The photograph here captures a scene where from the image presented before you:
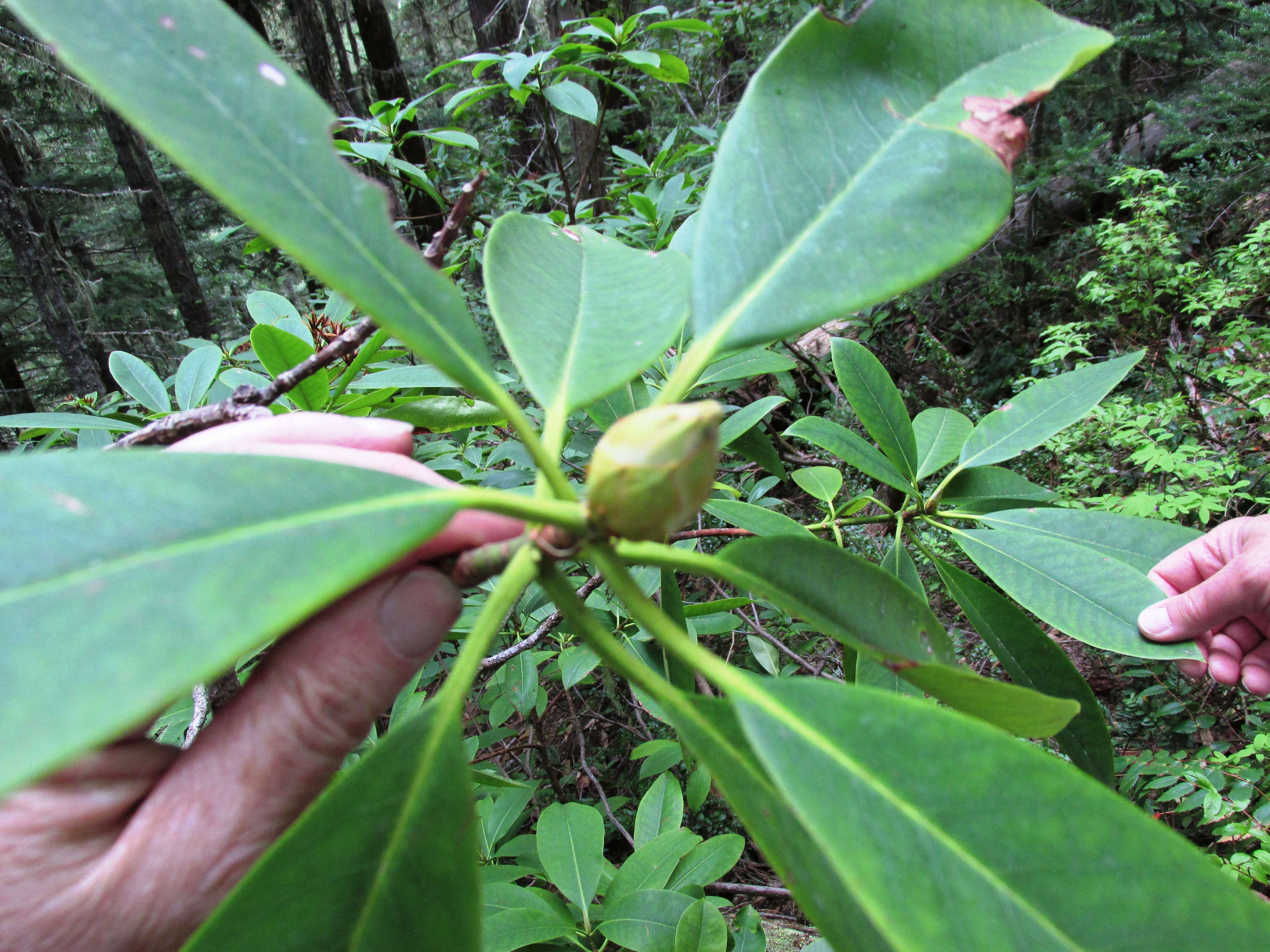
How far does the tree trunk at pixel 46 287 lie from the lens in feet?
19.8

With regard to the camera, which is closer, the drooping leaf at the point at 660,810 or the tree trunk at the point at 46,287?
the drooping leaf at the point at 660,810

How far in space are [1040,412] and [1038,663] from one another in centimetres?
52

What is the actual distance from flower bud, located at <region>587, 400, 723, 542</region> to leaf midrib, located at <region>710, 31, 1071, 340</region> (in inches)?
7.6

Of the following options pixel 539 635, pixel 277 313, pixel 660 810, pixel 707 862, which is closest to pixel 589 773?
pixel 660 810

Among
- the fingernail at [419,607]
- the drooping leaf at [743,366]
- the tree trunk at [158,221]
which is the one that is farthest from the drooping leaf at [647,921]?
the tree trunk at [158,221]

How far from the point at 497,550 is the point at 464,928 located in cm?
29

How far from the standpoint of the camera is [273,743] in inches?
24.3

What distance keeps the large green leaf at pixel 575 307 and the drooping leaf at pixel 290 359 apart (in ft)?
1.84

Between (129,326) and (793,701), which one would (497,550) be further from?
(129,326)

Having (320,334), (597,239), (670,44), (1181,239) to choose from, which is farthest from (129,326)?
(1181,239)

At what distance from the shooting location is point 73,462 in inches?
14.9

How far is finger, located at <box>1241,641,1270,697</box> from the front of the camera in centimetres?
120

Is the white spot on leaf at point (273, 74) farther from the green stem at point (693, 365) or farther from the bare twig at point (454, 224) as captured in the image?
the green stem at point (693, 365)

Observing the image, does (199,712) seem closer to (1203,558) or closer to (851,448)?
(851,448)
